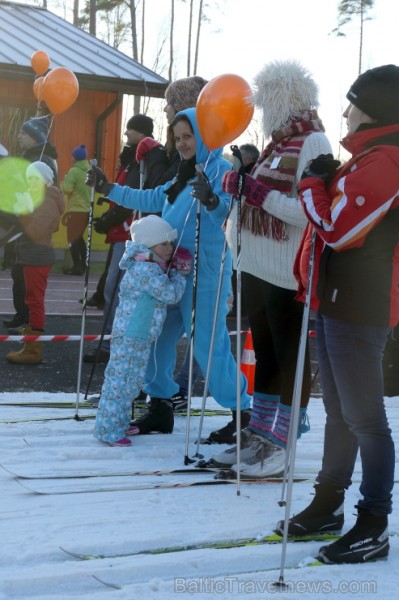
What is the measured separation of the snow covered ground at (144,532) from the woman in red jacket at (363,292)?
20cm

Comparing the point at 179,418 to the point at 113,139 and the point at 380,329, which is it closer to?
the point at 380,329

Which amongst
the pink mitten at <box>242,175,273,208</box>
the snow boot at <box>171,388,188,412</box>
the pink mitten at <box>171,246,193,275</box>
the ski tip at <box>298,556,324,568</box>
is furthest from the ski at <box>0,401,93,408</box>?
the ski tip at <box>298,556,324,568</box>

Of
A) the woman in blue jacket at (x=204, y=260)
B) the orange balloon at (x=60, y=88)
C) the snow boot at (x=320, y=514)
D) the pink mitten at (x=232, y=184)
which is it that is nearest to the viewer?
the snow boot at (x=320, y=514)

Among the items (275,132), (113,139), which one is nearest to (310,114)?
(275,132)

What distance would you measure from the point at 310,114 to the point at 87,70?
45.5 ft

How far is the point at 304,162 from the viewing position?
4125mm

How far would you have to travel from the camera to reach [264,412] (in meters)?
4.52

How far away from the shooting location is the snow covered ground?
3.08 metres

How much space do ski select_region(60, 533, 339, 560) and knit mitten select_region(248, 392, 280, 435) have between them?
898 millimetres

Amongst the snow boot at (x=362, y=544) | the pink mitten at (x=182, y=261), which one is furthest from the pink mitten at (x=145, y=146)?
the snow boot at (x=362, y=544)

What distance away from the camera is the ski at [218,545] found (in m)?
3.33

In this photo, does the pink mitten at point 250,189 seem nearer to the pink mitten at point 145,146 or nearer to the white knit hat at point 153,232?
the white knit hat at point 153,232

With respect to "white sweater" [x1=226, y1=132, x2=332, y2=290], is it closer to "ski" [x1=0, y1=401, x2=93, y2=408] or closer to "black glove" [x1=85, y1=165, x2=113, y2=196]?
"black glove" [x1=85, y1=165, x2=113, y2=196]

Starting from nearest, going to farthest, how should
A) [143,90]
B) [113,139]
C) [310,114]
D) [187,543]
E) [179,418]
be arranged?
[187,543] → [310,114] → [179,418] → [143,90] → [113,139]
